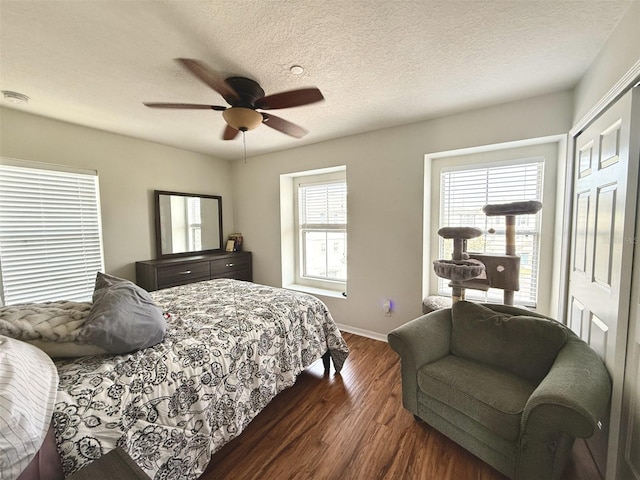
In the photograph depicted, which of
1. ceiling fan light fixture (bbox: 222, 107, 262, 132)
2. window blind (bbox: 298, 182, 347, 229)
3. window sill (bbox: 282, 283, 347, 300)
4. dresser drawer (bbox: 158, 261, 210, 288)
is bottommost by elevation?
window sill (bbox: 282, 283, 347, 300)

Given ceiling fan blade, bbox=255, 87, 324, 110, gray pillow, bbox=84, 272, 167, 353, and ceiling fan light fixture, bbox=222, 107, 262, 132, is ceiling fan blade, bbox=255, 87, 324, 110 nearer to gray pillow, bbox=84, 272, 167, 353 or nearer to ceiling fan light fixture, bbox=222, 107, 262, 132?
ceiling fan light fixture, bbox=222, 107, 262, 132

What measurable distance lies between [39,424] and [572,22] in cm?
293

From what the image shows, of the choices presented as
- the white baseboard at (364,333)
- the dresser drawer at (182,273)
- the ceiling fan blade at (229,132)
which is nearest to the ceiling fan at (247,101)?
the ceiling fan blade at (229,132)

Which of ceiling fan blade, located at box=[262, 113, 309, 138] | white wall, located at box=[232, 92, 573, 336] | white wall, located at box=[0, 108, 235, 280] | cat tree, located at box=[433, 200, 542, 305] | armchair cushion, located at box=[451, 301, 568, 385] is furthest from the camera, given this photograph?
white wall, located at box=[0, 108, 235, 280]

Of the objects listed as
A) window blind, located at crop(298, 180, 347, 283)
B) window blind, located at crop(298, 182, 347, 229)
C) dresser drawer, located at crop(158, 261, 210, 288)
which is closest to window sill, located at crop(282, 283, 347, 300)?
window blind, located at crop(298, 180, 347, 283)

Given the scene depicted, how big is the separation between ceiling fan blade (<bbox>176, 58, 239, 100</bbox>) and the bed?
1.50 m

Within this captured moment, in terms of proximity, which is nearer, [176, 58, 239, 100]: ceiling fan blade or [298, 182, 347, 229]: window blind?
[176, 58, 239, 100]: ceiling fan blade

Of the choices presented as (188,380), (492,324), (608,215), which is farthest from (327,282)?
(608,215)

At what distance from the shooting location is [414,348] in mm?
1737

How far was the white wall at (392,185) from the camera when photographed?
237cm

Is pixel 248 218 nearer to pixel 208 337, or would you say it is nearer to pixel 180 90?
pixel 180 90

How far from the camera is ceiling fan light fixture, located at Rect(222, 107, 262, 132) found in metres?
1.79

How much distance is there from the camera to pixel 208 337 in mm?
1587

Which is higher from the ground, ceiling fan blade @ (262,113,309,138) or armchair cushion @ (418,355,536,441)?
ceiling fan blade @ (262,113,309,138)
